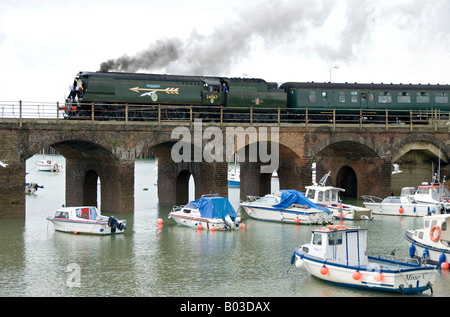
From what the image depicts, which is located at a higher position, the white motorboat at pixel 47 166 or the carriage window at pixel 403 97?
the carriage window at pixel 403 97

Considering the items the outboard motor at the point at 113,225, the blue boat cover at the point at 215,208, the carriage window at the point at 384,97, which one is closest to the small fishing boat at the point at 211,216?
the blue boat cover at the point at 215,208

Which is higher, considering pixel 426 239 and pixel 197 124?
pixel 197 124

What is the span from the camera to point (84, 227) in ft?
114

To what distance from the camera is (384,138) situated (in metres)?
50.0

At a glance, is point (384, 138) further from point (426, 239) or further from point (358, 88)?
point (426, 239)

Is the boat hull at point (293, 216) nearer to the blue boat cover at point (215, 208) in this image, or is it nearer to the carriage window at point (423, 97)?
the blue boat cover at point (215, 208)

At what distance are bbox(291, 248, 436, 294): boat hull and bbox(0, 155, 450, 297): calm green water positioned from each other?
15.1 inches

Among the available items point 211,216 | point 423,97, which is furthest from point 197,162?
point 423,97

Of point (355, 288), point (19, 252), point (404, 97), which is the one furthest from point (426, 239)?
point (404, 97)

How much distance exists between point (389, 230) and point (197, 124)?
49.3ft

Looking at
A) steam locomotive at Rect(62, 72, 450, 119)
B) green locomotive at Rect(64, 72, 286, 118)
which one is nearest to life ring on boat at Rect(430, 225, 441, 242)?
steam locomotive at Rect(62, 72, 450, 119)

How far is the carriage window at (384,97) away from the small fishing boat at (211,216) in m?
22.8

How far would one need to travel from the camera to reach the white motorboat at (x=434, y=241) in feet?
88.9
